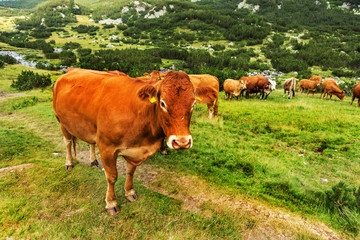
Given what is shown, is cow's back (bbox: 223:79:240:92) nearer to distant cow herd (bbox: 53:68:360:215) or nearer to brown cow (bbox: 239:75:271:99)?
brown cow (bbox: 239:75:271:99)

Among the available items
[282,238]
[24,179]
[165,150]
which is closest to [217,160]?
[165,150]

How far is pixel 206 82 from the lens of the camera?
1263cm

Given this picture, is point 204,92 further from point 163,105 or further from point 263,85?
point 263,85

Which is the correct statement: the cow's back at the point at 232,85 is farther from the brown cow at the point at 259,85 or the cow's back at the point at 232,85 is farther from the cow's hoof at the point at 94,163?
the cow's hoof at the point at 94,163

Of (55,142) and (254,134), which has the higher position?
(254,134)

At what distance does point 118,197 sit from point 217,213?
8.12 feet

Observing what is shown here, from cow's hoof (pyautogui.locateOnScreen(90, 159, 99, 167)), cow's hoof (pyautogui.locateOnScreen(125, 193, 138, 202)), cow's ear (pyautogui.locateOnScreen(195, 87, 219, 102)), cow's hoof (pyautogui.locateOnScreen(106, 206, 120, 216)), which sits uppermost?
cow's ear (pyautogui.locateOnScreen(195, 87, 219, 102))

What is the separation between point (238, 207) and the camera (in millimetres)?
4324

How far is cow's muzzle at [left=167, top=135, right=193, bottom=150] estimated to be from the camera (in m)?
2.98

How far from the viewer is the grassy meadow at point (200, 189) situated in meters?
3.61

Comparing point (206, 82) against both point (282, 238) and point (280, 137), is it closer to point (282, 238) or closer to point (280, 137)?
point (280, 137)

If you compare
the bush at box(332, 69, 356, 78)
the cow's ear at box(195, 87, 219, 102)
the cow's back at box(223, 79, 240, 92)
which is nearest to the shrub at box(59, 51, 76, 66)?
the cow's back at box(223, 79, 240, 92)

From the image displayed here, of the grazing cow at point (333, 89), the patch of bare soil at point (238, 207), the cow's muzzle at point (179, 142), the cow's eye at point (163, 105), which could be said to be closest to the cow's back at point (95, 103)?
the cow's eye at point (163, 105)

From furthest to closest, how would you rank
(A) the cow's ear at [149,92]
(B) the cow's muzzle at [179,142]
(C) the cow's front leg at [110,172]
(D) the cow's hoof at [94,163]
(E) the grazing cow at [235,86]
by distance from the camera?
(E) the grazing cow at [235,86], (D) the cow's hoof at [94,163], (C) the cow's front leg at [110,172], (A) the cow's ear at [149,92], (B) the cow's muzzle at [179,142]
